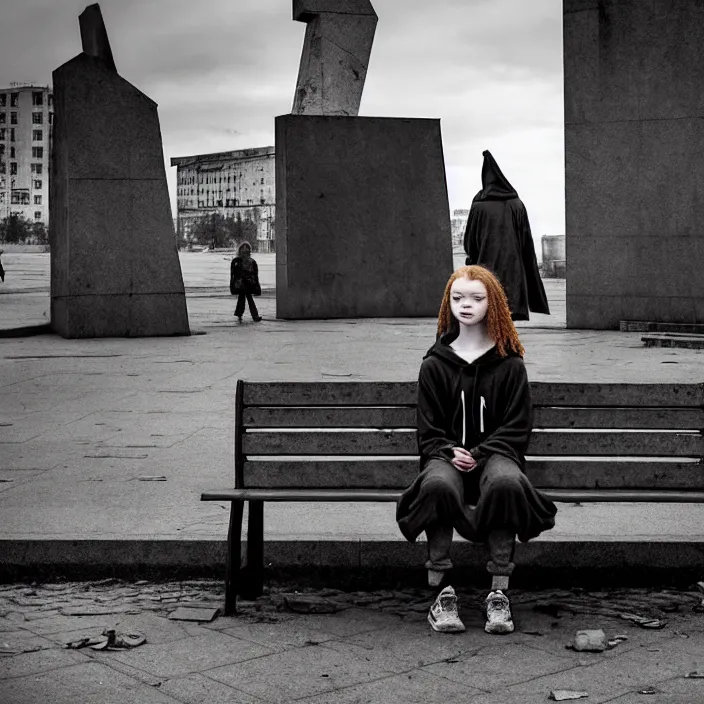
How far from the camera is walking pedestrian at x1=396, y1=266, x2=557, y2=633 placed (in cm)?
435

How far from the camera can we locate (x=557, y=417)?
4.80 meters

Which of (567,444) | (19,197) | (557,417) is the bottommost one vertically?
(567,444)

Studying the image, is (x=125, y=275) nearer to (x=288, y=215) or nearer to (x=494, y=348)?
(x=288, y=215)

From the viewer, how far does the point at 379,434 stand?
4867 millimetres

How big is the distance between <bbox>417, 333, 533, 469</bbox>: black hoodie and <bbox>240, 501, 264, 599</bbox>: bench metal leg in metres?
0.69

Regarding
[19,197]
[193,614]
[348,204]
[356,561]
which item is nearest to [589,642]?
[356,561]

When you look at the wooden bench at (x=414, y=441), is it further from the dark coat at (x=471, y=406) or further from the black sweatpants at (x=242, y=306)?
the black sweatpants at (x=242, y=306)

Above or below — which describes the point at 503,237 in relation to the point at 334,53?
below

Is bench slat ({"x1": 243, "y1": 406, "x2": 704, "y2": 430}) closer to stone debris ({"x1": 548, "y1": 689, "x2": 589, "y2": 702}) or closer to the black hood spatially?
stone debris ({"x1": 548, "y1": 689, "x2": 589, "y2": 702})

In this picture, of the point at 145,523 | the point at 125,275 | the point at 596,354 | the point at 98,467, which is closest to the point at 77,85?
the point at 125,275

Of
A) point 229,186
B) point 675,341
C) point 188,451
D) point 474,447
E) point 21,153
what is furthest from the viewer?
point 21,153

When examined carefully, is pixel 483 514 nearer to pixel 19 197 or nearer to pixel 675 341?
pixel 675 341

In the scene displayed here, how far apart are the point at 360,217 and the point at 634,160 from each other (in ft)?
17.2

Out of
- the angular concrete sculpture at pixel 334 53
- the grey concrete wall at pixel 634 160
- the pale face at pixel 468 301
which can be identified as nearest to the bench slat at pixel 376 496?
the pale face at pixel 468 301
